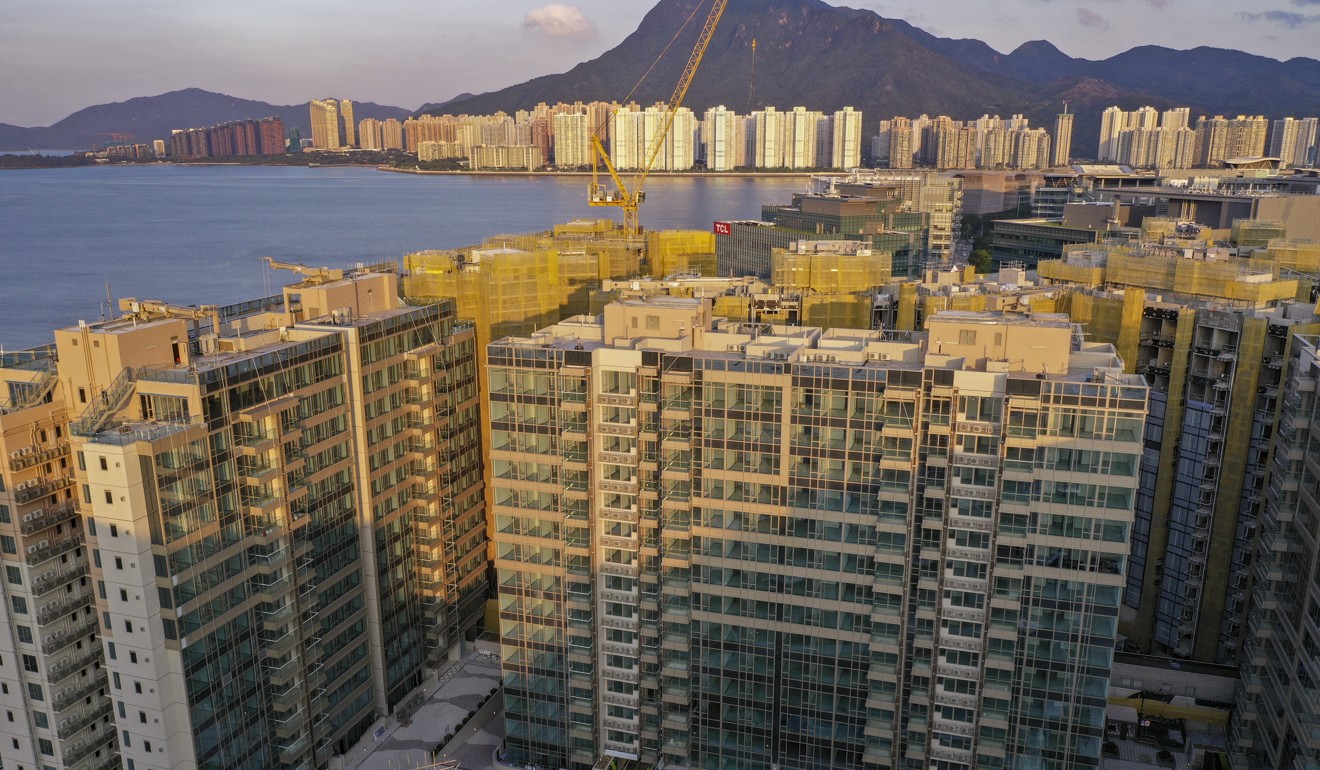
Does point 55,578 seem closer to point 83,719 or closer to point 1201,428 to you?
point 83,719

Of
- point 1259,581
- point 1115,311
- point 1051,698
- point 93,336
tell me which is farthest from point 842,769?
point 93,336

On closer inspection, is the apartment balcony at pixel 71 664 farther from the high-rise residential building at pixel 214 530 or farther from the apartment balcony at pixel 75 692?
the apartment balcony at pixel 75 692

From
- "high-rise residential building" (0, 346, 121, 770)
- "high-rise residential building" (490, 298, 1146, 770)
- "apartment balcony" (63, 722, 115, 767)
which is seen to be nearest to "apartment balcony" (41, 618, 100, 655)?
"high-rise residential building" (0, 346, 121, 770)

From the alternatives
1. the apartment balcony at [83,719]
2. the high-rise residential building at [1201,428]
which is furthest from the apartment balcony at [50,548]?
the high-rise residential building at [1201,428]

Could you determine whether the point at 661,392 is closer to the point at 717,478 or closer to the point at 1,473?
the point at 717,478

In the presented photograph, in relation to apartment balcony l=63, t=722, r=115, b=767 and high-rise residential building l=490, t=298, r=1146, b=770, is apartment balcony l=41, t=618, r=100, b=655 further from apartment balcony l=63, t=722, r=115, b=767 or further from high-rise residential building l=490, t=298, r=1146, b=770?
high-rise residential building l=490, t=298, r=1146, b=770
